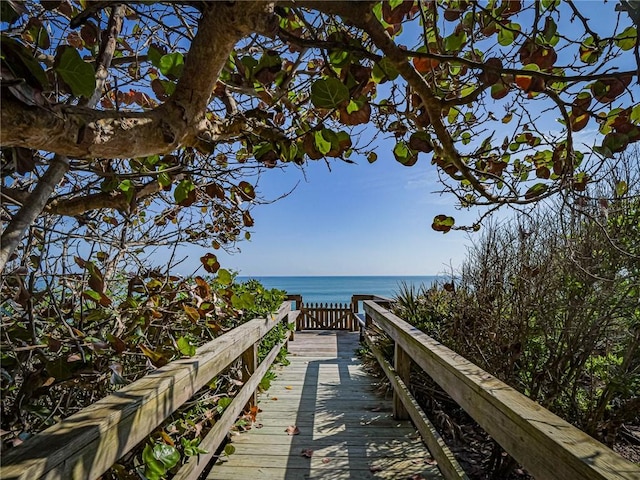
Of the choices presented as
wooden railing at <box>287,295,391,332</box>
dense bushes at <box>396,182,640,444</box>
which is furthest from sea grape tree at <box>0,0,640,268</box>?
wooden railing at <box>287,295,391,332</box>

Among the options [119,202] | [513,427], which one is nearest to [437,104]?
[513,427]

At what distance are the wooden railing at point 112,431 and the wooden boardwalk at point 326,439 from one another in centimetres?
57

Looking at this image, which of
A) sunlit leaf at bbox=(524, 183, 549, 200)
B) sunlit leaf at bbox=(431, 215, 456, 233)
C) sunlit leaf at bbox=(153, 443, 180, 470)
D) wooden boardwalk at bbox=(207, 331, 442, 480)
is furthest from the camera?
wooden boardwalk at bbox=(207, 331, 442, 480)

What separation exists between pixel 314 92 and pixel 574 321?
2.23 m

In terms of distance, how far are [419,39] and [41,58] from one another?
5.32 ft

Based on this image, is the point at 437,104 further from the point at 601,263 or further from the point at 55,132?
the point at 601,263

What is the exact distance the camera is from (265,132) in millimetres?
1418

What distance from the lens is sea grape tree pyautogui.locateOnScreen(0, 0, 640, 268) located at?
77 cm

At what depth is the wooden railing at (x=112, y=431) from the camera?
73 centimetres

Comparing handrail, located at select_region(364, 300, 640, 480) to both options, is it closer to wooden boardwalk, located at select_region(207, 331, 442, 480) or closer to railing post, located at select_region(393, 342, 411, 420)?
wooden boardwalk, located at select_region(207, 331, 442, 480)

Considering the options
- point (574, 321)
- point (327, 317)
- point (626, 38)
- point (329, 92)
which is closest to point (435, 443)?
point (574, 321)

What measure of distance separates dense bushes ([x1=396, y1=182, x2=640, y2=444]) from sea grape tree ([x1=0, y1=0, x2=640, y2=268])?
75 centimetres

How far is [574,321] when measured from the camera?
2.19 meters

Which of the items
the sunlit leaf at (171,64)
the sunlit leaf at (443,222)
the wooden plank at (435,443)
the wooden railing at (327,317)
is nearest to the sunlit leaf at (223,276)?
the sunlit leaf at (171,64)
